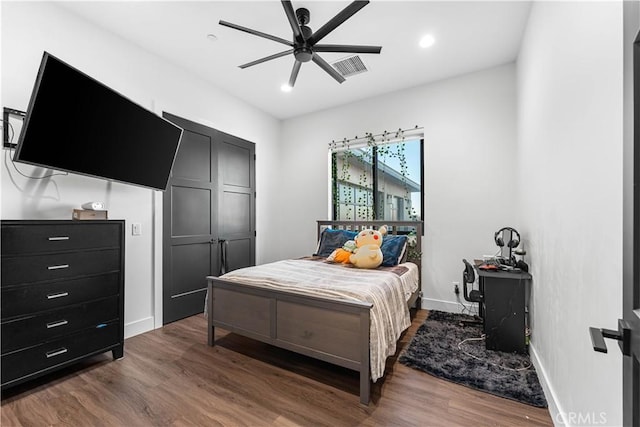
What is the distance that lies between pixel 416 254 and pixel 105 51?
391cm

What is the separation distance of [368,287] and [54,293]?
220cm

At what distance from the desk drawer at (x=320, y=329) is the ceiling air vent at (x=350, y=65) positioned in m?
2.60

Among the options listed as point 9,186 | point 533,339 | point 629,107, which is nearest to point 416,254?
point 533,339

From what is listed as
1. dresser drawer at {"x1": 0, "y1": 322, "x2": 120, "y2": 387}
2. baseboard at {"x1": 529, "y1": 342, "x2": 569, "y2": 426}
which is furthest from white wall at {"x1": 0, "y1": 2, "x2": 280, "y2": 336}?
baseboard at {"x1": 529, "y1": 342, "x2": 569, "y2": 426}

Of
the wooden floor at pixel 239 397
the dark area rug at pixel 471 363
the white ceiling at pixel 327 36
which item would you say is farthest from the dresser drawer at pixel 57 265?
the dark area rug at pixel 471 363

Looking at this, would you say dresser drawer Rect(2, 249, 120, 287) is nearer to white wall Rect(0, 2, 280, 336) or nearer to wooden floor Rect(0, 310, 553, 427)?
white wall Rect(0, 2, 280, 336)

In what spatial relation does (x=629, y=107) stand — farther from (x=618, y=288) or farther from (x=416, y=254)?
(x=416, y=254)

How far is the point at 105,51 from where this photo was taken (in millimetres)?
2598

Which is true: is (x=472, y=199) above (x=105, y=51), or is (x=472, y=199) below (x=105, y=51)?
below

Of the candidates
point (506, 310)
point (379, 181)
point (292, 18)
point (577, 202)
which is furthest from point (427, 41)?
point (506, 310)

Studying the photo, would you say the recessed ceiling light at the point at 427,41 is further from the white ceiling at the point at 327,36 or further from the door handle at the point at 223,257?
the door handle at the point at 223,257

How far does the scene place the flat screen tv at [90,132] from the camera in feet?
5.49

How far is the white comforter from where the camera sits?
186 centimetres

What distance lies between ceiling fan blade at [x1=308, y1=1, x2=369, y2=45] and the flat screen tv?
159 centimetres
